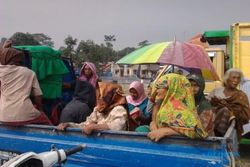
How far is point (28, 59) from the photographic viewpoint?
14.7 ft

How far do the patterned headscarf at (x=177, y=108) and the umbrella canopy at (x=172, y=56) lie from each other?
0.98 m

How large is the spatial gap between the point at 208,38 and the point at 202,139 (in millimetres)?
5408

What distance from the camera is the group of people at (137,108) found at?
279 cm

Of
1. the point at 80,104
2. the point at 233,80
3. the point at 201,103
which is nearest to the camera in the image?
the point at 201,103

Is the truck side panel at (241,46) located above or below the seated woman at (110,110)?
above

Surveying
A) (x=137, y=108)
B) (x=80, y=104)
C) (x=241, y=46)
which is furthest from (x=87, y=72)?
(x=241, y=46)

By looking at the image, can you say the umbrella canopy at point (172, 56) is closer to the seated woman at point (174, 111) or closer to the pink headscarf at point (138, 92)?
the pink headscarf at point (138, 92)

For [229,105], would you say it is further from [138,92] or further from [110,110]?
[110,110]

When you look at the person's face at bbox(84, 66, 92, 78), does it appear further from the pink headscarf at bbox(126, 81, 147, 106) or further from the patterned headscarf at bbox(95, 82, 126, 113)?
the patterned headscarf at bbox(95, 82, 126, 113)

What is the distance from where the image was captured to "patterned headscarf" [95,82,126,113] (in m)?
3.42

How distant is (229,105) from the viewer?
4.02 metres

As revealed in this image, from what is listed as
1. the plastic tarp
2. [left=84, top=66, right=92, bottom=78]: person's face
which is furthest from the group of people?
[left=84, top=66, right=92, bottom=78]: person's face

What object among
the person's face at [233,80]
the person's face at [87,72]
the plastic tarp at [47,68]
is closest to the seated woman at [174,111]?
the person's face at [233,80]

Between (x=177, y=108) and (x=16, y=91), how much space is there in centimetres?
168
